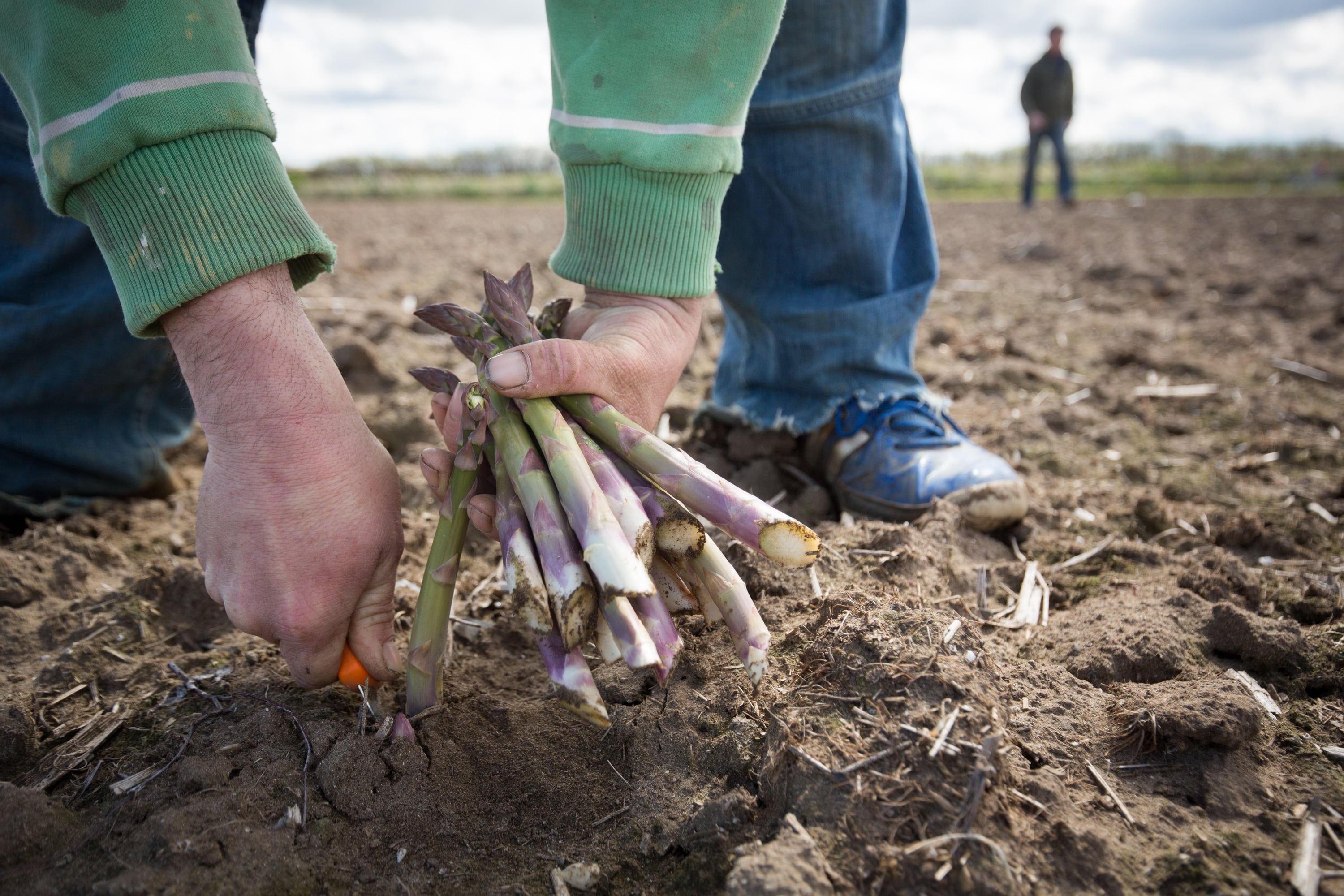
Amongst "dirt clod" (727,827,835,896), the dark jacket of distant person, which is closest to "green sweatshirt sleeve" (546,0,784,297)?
"dirt clod" (727,827,835,896)

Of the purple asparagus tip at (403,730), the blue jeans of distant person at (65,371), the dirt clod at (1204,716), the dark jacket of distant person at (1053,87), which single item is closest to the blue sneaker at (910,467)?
the dirt clod at (1204,716)

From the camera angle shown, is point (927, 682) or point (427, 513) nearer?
point (927, 682)

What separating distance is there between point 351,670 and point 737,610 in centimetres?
79

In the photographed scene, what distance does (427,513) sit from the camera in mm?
2396

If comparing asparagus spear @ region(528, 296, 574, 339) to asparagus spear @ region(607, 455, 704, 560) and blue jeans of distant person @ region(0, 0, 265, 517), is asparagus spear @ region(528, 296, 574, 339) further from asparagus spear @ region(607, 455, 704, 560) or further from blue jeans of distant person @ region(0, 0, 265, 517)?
blue jeans of distant person @ region(0, 0, 265, 517)

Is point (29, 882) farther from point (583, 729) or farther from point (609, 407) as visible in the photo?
point (609, 407)

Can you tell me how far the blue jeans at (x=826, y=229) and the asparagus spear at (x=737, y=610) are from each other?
112 centimetres

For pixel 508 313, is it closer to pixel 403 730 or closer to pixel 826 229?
pixel 403 730

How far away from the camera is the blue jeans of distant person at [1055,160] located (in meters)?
11.3

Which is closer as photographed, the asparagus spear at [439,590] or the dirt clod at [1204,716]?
the dirt clod at [1204,716]

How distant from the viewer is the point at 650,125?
1.63 metres

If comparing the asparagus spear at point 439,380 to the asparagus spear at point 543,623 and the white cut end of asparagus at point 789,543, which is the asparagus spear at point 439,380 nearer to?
the asparagus spear at point 543,623

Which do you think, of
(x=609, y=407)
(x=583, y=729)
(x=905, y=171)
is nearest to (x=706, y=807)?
(x=583, y=729)

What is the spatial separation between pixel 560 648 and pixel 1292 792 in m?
1.21
